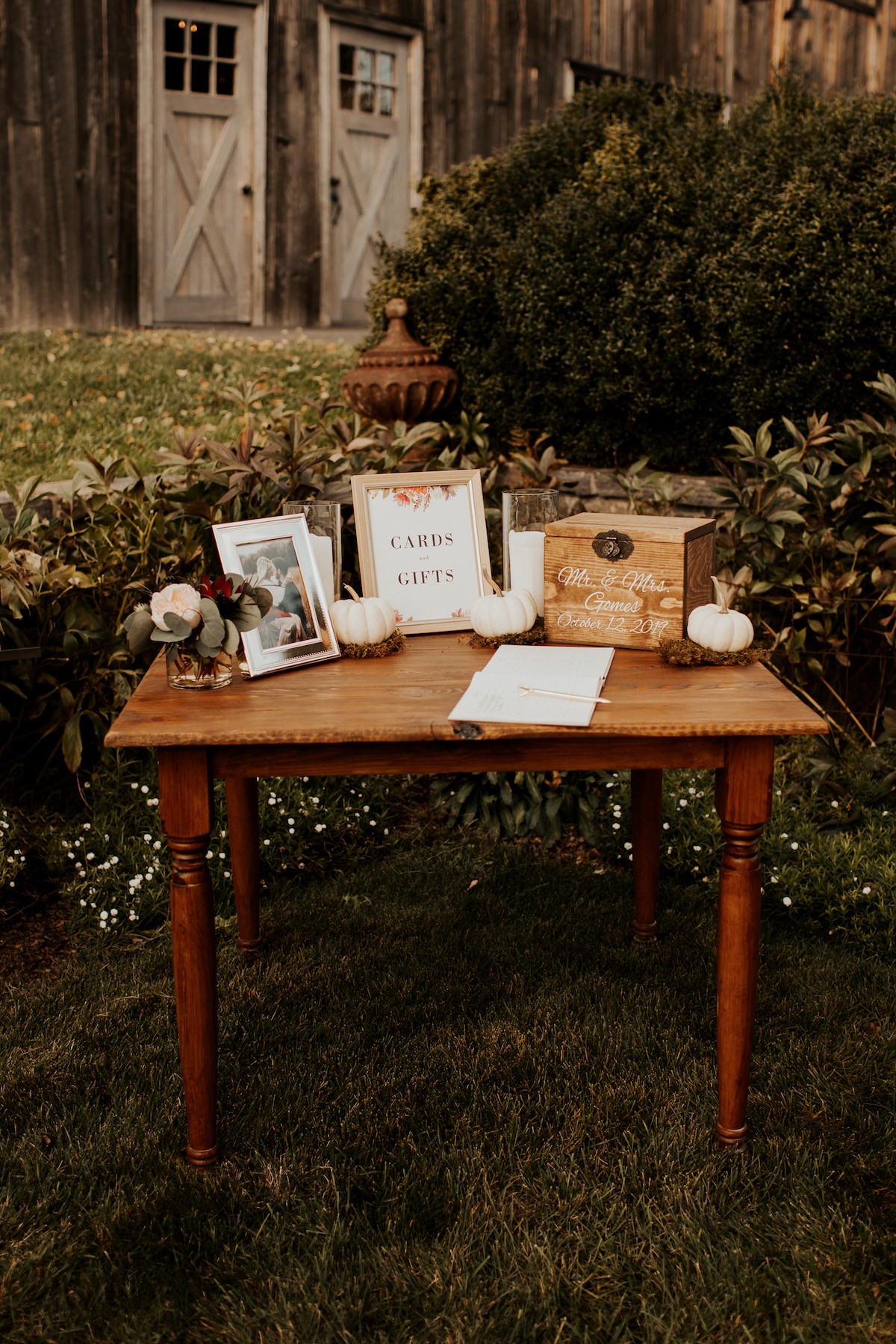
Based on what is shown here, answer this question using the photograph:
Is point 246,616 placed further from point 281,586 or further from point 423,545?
point 423,545

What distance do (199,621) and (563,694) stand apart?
65 centimetres

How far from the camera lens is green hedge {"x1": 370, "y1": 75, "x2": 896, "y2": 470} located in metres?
3.71

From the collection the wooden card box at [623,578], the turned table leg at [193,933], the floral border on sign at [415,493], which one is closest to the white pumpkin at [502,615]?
the wooden card box at [623,578]

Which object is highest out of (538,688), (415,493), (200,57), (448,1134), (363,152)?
(200,57)

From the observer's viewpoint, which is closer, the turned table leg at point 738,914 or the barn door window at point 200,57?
the turned table leg at point 738,914

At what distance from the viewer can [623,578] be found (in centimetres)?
221

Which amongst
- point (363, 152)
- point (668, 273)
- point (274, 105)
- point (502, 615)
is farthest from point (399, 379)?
point (363, 152)

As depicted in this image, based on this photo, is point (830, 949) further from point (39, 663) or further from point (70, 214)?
point (70, 214)

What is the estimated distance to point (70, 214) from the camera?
6930mm

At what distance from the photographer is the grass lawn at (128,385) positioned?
4.87 meters

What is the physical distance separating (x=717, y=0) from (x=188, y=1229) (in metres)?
11.1

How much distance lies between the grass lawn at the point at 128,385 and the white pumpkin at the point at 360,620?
A: 7.73 ft

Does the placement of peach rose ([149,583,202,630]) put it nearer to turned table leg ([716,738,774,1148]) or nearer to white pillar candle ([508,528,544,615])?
white pillar candle ([508,528,544,615])

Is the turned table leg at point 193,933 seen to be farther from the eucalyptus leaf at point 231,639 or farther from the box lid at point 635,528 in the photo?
A: the box lid at point 635,528
